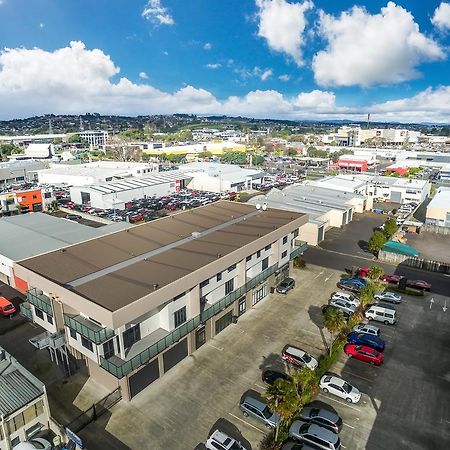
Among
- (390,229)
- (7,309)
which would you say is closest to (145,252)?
(7,309)

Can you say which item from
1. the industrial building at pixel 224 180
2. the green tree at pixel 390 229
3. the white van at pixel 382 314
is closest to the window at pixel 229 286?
the white van at pixel 382 314

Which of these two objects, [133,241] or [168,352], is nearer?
[168,352]

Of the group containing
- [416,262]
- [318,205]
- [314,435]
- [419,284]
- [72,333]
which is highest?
[318,205]

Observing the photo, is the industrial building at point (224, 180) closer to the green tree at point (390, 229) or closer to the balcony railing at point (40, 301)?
the green tree at point (390, 229)

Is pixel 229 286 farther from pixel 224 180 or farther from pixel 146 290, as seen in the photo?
pixel 224 180

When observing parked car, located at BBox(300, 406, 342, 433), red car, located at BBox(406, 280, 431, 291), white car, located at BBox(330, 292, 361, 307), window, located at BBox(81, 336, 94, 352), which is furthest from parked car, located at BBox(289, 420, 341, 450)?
red car, located at BBox(406, 280, 431, 291)

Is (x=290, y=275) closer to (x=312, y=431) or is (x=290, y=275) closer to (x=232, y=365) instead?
(x=232, y=365)

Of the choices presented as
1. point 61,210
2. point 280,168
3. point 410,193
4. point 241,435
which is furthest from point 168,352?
point 280,168
